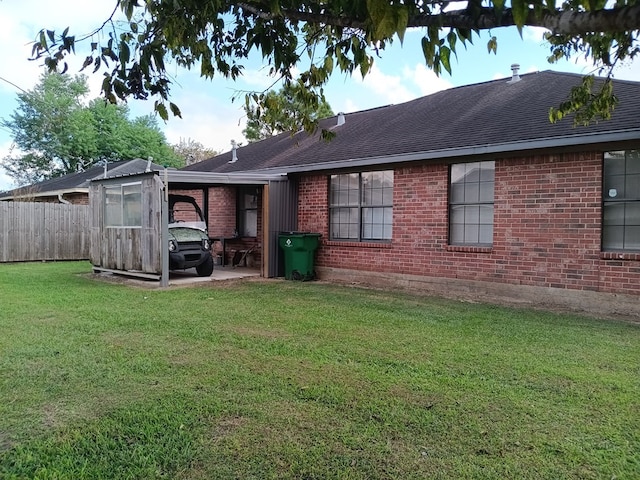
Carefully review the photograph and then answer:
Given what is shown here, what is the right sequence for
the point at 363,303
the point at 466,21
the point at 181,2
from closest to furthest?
the point at 466,21, the point at 181,2, the point at 363,303

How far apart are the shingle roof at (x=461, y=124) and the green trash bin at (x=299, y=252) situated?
Result: 1.75m

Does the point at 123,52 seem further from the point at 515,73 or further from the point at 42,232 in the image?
the point at 42,232

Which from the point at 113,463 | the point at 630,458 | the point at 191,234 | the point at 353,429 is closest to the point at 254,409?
the point at 353,429

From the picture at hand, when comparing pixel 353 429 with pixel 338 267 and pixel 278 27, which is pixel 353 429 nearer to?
pixel 278 27

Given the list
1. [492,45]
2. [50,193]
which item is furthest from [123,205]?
[50,193]

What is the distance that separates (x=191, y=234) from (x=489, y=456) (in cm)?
1058

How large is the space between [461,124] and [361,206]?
2.82 m

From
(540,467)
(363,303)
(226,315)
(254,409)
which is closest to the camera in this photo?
A: (540,467)

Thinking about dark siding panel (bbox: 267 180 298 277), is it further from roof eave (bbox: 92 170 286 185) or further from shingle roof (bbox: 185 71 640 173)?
shingle roof (bbox: 185 71 640 173)

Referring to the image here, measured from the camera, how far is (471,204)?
9859mm

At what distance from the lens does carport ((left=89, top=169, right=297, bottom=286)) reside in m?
11.2

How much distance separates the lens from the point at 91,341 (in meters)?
5.98

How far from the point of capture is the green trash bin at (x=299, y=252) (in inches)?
479

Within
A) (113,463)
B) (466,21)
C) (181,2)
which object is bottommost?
(113,463)
